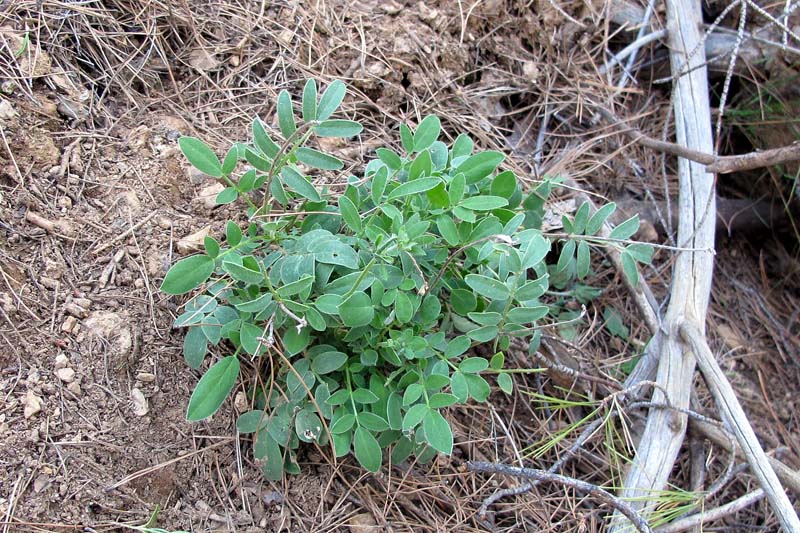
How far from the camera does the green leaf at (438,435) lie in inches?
60.4

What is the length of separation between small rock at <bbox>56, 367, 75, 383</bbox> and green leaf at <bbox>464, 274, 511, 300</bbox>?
106 centimetres

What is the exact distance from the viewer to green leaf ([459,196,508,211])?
167 centimetres

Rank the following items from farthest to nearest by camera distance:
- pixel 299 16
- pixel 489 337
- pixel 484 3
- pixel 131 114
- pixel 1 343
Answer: pixel 484 3 < pixel 299 16 < pixel 131 114 < pixel 489 337 < pixel 1 343

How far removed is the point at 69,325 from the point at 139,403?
28 centimetres

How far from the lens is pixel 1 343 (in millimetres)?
1599

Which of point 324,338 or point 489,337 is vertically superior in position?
point 489,337

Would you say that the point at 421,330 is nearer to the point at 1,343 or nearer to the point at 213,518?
the point at 213,518

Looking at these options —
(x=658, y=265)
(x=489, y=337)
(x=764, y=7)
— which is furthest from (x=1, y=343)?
(x=764, y=7)

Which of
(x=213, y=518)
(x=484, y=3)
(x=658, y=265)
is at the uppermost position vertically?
(x=484, y=3)

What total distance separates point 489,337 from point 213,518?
2.92 ft

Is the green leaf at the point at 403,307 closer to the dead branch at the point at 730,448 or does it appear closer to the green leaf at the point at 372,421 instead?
the green leaf at the point at 372,421

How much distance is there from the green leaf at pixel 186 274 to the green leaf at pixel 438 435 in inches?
26.0

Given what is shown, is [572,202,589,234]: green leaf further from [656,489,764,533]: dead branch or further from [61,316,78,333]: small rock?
[61,316,78,333]: small rock

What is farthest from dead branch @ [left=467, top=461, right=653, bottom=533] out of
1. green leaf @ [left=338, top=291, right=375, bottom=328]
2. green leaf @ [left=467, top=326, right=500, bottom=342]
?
green leaf @ [left=338, top=291, right=375, bottom=328]
